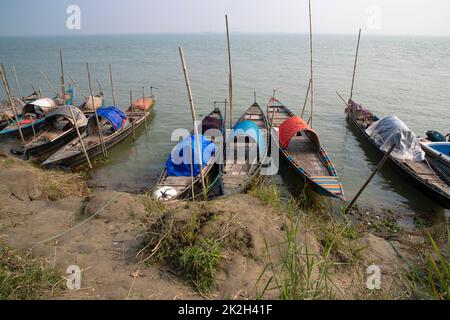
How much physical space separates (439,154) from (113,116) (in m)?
16.5

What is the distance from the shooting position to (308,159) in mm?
12133

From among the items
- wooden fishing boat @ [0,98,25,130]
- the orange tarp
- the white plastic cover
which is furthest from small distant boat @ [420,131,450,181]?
wooden fishing boat @ [0,98,25,130]

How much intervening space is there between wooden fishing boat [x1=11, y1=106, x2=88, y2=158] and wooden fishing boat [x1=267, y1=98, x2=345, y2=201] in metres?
10.4

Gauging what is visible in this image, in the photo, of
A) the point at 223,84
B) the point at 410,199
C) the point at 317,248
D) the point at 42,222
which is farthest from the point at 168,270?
the point at 223,84

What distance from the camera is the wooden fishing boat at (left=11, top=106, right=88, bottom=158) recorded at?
13500mm

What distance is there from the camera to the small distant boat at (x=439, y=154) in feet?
38.6

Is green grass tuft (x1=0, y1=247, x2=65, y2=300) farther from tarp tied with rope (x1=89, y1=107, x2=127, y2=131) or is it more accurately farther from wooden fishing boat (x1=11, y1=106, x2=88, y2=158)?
tarp tied with rope (x1=89, y1=107, x2=127, y2=131)

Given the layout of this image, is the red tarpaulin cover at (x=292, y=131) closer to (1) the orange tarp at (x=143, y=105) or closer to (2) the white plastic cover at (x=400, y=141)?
(2) the white plastic cover at (x=400, y=141)

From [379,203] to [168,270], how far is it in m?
9.73

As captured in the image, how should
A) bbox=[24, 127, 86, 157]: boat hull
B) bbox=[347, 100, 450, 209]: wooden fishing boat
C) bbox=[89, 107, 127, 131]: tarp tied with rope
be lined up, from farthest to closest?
bbox=[89, 107, 127, 131]: tarp tied with rope
bbox=[24, 127, 86, 157]: boat hull
bbox=[347, 100, 450, 209]: wooden fishing boat

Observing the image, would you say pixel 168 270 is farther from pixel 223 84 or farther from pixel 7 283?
pixel 223 84

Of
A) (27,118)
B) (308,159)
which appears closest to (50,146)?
(27,118)

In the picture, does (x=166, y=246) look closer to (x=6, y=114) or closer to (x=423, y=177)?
(x=423, y=177)

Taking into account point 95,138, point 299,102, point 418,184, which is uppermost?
point 299,102
